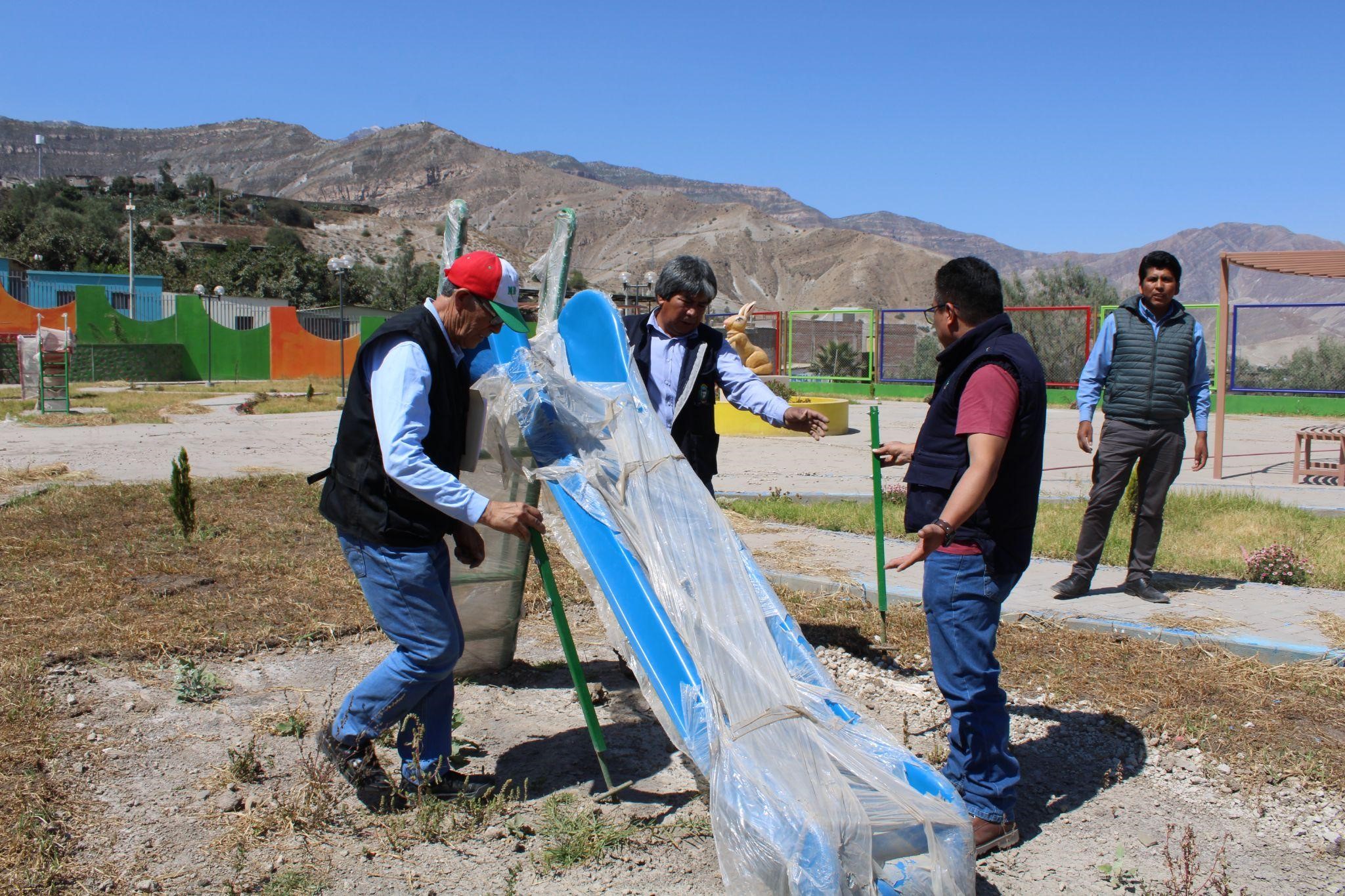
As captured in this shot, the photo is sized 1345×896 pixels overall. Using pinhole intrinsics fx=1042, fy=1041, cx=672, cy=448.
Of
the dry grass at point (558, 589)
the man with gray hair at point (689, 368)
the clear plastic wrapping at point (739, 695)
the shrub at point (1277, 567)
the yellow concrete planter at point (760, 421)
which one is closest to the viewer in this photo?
the clear plastic wrapping at point (739, 695)

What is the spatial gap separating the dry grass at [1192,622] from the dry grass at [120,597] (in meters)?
4.05

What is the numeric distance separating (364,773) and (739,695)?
1.33 m

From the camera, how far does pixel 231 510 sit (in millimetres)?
8148

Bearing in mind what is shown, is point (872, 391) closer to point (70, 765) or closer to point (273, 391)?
point (273, 391)

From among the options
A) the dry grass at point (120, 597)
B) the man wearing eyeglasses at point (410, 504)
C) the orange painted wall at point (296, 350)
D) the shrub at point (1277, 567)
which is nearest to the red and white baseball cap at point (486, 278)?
the man wearing eyeglasses at point (410, 504)

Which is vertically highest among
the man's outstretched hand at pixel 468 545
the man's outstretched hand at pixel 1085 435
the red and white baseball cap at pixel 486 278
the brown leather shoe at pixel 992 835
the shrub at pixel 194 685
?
the red and white baseball cap at pixel 486 278

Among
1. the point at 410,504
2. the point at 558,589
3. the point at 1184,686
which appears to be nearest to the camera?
the point at 410,504

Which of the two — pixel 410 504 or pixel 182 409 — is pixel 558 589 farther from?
pixel 182 409

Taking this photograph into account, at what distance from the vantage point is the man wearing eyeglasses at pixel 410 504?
9.95ft

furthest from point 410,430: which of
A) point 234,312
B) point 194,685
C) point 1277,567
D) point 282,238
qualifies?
point 282,238

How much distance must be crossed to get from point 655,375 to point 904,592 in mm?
2339

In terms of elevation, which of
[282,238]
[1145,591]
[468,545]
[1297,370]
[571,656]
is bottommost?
[1145,591]

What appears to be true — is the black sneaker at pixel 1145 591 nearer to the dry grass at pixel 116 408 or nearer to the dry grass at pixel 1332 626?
the dry grass at pixel 1332 626

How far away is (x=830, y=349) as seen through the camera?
2936 centimetres
